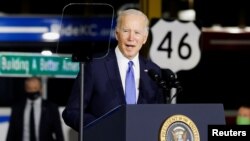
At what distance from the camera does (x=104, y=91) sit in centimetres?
450

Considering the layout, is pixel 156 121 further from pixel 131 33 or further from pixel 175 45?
pixel 175 45

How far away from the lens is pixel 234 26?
13.7 metres

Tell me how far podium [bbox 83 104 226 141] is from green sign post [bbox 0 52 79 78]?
253 inches

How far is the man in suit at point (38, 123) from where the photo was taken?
33.2ft

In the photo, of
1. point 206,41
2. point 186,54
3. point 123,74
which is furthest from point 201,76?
point 123,74

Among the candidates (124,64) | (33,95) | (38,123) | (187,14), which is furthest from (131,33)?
(187,14)

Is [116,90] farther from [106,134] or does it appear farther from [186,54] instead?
[186,54]

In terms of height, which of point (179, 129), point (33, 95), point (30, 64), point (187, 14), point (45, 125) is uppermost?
point (187, 14)

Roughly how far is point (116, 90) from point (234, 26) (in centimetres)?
939

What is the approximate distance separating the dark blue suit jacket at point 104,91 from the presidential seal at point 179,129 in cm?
55

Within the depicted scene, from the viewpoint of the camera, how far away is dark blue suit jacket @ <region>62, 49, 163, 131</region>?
4453mm

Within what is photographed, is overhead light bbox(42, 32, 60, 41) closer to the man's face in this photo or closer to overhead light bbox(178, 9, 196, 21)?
overhead light bbox(178, 9, 196, 21)

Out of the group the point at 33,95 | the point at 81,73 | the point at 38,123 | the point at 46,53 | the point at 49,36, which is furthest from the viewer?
the point at 49,36

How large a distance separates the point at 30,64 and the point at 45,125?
78 cm
